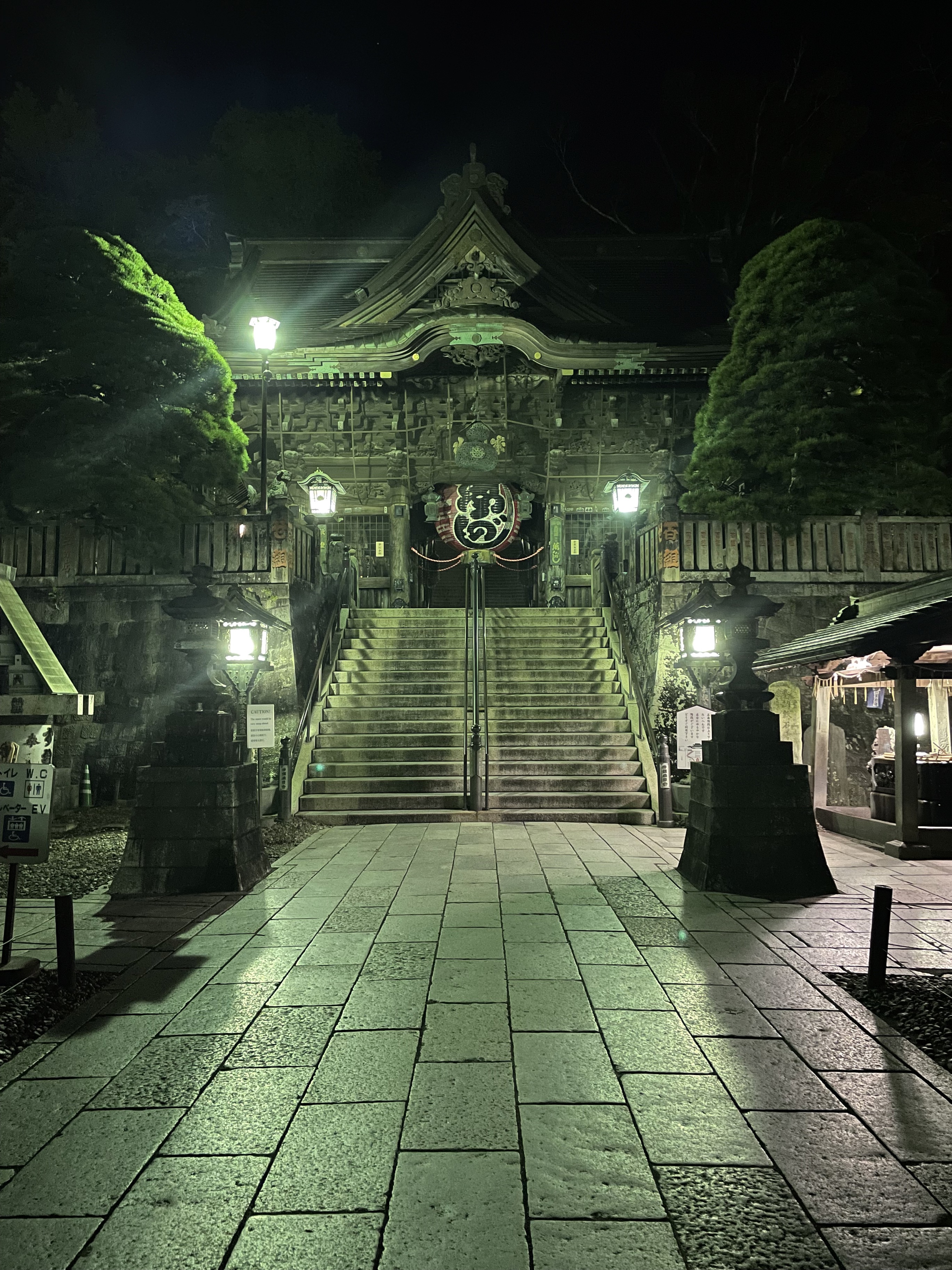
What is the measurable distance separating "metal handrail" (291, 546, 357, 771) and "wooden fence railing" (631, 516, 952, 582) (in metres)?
6.25

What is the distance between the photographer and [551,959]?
482 centimetres

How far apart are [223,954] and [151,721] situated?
9525mm

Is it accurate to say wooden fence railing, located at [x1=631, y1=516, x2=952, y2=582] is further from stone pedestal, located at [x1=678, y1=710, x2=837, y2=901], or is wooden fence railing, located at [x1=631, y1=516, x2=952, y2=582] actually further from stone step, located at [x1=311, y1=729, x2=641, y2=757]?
stone pedestal, located at [x1=678, y1=710, x2=837, y2=901]

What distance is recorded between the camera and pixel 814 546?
13234 mm

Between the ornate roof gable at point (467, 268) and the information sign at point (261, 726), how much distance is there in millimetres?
11890

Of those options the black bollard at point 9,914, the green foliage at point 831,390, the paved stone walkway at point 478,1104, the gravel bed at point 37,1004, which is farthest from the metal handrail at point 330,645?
the green foliage at point 831,390

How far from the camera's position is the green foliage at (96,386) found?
42.4 feet

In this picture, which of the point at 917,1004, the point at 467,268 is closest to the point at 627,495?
the point at 467,268

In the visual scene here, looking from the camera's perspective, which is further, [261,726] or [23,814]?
[261,726]

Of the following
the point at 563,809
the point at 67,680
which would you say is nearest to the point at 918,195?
the point at 563,809

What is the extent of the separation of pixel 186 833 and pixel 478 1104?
4.57 metres

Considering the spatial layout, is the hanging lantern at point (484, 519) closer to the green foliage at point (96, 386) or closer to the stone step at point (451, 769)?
the green foliage at point (96, 386)

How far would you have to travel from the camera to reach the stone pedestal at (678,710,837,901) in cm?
661

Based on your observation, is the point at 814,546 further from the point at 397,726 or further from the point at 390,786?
the point at 390,786
